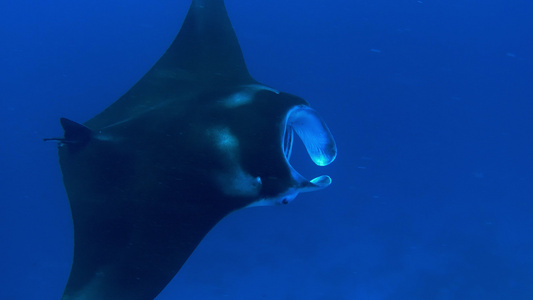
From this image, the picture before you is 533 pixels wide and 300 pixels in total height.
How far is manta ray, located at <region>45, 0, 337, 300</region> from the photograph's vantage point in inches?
112

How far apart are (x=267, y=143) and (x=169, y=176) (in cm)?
77

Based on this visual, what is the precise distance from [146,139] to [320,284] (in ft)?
24.4

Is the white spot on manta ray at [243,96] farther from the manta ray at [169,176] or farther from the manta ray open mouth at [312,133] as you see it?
the manta ray open mouth at [312,133]

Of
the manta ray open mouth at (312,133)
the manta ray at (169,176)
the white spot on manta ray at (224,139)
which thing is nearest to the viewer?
the manta ray at (169,176)

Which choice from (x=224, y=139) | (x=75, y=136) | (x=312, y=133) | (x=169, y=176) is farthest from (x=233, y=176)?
(x=75, y=136)

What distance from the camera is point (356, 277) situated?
9.98 m

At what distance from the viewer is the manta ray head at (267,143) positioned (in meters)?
2.94

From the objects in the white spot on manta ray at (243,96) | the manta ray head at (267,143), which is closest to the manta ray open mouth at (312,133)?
the manta ray head at (267,143)

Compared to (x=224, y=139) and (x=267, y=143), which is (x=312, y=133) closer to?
(x=267, y=143)

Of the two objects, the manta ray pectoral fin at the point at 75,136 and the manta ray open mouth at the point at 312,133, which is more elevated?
the manta ray pectoral fin at the point at 75,136

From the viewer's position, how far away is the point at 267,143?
306cm

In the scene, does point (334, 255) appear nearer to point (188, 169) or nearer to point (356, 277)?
point (356, 277)

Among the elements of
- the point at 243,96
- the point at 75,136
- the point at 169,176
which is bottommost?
the point at 169,176

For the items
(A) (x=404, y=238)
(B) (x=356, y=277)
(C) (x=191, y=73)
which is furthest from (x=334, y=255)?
(C) (x=191, y=73)
